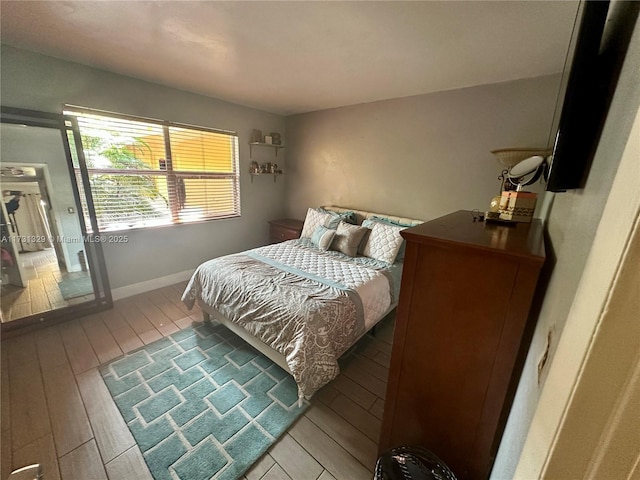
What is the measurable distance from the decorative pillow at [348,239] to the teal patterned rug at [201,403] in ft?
4.53

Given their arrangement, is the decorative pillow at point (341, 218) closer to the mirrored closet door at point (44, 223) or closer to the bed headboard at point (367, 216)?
the bed headboard at point (367, 216)

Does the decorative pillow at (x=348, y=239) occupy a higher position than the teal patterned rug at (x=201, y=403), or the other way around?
the decorative pillow at (x=348, y=239)

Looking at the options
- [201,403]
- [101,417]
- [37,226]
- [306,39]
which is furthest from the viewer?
[37,226]

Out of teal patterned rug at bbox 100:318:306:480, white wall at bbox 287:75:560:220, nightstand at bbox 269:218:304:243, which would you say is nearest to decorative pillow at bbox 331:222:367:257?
white wall at bbox 287:75:560:220

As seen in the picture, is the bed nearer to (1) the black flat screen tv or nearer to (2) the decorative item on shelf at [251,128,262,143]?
(1) the black flat screen tv

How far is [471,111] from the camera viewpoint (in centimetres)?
254

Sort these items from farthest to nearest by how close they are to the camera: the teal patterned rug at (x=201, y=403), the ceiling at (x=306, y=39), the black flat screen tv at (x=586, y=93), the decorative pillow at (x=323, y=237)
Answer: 1. the decorative pillow at (x=323, y=237)
2. the ceiling at (x=306, y=39)
3. the teal patterned rug at (x=201, y=403)
4. the black flat screen tv at (x=586, y=93)

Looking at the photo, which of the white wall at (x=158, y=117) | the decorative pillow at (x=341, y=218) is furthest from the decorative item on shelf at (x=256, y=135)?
the decorative pillow at (x=341, y=218)

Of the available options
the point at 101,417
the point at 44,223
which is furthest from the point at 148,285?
the point at 101,417

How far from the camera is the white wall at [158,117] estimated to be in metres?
2.12

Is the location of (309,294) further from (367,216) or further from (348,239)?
(367,216)

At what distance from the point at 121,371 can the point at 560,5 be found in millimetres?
3532

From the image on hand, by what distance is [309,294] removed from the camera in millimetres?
1820

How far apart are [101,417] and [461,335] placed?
206 cm
